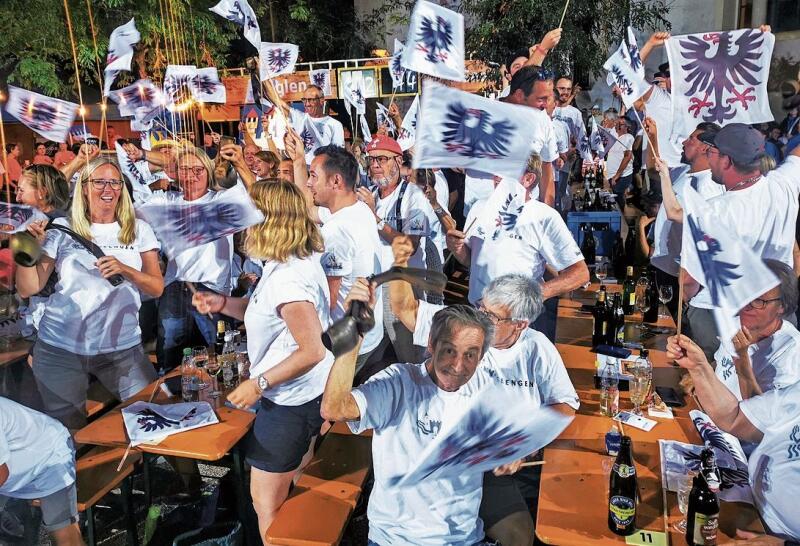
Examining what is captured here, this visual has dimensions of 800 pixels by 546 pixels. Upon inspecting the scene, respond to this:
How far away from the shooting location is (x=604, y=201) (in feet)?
20.1

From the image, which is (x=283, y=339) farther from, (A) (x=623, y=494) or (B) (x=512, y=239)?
(A) (x=623, y=494)

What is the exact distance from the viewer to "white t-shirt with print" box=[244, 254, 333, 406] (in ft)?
8.81

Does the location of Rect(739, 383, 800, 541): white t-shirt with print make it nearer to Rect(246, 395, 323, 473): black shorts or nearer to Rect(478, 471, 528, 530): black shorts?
Rect(478, 471, 528, 530): black shorts

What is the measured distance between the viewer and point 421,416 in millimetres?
2576

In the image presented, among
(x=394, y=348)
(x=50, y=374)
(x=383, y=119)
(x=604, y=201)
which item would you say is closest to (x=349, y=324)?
(x=394, y=348)

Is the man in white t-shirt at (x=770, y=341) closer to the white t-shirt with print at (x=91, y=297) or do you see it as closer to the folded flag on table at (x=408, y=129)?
the folded flag on table at (x=408, y=129)

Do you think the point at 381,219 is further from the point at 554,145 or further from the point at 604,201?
the point at 604,201

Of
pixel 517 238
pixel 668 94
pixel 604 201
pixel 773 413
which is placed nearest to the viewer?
pixel 773 413

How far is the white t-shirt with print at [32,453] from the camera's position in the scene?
253 centimetres

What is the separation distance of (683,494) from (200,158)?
2.79 m

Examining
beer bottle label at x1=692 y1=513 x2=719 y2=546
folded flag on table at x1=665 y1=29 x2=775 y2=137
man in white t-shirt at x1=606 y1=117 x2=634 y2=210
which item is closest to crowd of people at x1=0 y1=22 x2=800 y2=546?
folded flag on table at x1=665 y1=29 x2=775 y2=137

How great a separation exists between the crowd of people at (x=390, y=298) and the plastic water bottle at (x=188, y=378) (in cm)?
27

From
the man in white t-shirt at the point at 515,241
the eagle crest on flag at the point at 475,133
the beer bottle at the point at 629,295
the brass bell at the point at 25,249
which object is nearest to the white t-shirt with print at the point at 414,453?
the man in white t-shirt at the point at 515,241

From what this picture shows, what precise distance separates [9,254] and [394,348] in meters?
1.81
